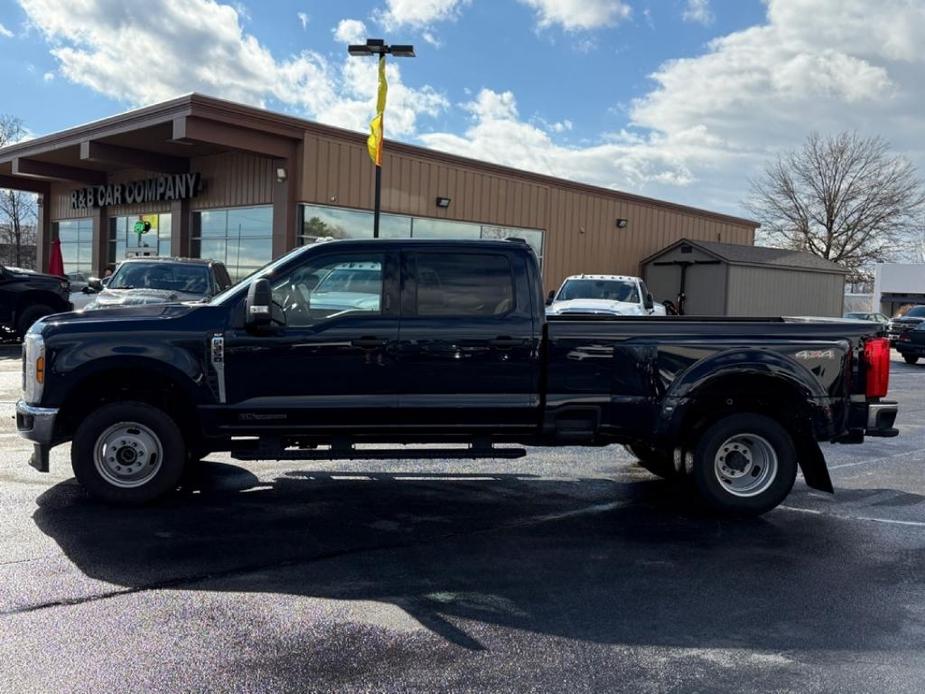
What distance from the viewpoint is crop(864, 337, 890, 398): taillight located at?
6.24 metres

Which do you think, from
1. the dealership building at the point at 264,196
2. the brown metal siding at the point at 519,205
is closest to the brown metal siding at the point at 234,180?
the dealership building at the point at 264,196

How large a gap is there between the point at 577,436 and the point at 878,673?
2.76 m

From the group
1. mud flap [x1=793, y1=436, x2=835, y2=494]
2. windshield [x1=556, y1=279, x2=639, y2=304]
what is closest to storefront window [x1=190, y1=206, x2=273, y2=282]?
windshield [x1=556, y1=279, x2=639, y2=304]

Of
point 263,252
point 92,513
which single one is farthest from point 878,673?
point 263,252

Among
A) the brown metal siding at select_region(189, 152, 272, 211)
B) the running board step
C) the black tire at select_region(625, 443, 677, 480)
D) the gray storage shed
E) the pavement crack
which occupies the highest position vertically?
the brown metal siding at select_region(189, 152, 272, 211)

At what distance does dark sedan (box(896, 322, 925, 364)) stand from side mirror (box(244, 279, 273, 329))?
2308 centimetres

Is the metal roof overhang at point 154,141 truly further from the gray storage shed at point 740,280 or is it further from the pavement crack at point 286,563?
the gray storage shed at point 740,280

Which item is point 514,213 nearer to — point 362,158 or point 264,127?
point 362,158

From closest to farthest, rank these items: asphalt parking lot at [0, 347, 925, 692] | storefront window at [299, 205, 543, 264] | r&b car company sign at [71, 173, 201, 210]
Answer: asphalt parking lot at [0, 347, 925, 692]
storefront window at [299, 205, 543, 264]
r&b car company sign at [71, 173, 201, 210]

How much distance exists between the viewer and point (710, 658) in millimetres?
3748

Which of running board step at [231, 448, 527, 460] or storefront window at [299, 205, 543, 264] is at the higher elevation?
storefront window at [299, 205, 543, 264]

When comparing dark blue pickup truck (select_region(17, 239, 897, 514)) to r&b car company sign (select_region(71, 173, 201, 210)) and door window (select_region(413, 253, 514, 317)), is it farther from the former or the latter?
r&b car company sign (select_region(71, 173, 201, 210))

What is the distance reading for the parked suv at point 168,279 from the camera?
13.4m

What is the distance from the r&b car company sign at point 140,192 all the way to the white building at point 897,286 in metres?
41.2
